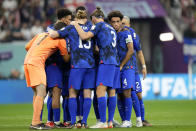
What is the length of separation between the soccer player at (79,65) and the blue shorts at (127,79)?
2.76ft

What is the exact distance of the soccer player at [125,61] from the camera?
11.4m

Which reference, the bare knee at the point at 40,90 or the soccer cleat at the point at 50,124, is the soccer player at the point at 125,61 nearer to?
the soccer cleat at the point at 50,124

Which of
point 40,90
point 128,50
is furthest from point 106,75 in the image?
point 40,90

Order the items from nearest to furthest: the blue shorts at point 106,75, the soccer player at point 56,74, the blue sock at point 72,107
Result: the blue sock at point 72,107 < the blue shorts at point 106,75 < the soccer player at point 56,74

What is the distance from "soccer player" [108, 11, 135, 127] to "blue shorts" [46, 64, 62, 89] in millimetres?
1291

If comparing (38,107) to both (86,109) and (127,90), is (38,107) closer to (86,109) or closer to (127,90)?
(86,109)

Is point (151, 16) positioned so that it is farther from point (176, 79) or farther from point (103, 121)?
point (103, 121)

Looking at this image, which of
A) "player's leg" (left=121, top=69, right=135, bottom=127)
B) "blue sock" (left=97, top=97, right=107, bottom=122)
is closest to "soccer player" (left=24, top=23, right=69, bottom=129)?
"blue sock" (left=97, top=97, right=107, bottom=122)

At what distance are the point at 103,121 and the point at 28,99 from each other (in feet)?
42.2

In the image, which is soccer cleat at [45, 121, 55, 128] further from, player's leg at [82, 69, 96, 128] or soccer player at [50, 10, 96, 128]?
player's leg at [82, 69, 96, 128]

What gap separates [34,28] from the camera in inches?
1065

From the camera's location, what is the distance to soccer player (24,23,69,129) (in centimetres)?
1060

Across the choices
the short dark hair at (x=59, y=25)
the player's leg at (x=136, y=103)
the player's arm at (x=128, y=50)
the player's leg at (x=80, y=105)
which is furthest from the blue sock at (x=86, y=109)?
the short dark hair at (x=59, y=25)

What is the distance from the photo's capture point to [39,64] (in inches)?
426
